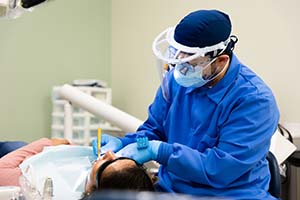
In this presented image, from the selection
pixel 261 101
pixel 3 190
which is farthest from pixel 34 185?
pixel 261 101

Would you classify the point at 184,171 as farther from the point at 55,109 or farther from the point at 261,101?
the point at 55,109

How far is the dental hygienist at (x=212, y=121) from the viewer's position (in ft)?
4.65

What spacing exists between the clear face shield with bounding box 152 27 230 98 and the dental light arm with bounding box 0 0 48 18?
2.37 feet

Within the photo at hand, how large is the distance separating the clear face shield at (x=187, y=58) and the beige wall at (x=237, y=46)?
1.33 metres

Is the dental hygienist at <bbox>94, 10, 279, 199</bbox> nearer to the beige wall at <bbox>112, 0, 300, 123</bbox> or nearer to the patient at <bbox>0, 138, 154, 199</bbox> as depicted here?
the patient at <bbox>0, 138, 154, 199</bbox>

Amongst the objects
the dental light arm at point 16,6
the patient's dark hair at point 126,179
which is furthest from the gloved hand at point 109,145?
the dental light arm at point 16,6

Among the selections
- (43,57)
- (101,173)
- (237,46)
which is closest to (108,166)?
(101,173)

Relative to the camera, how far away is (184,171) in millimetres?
1429

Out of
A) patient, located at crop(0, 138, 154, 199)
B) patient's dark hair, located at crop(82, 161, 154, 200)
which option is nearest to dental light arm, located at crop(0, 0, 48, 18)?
patient, located at crop(0, 138, 154, 199)

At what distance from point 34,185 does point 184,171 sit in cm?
56

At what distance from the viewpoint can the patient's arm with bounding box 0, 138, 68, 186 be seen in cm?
194

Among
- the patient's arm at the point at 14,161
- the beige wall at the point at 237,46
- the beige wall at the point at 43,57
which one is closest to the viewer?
the patient's arm at the point at 14,161

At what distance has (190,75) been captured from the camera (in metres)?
1.54

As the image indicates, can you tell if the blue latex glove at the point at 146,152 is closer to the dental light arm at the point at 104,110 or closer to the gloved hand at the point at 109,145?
the gloved hand at the point at 109,145
